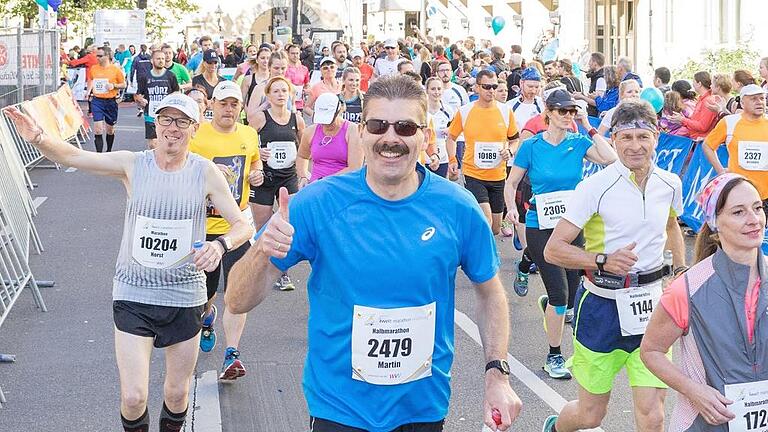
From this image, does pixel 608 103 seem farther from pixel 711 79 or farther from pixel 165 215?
pixel 165 215

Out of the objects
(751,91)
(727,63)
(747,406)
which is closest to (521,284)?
(751,91)

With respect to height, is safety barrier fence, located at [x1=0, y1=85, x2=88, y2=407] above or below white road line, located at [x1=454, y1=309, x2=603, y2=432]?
above

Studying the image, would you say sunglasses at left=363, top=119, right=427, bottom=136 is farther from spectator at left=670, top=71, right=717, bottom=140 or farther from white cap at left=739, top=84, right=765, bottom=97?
spectator at left=670, top=71, right=717, bottom=140

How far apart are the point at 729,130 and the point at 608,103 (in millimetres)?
5505

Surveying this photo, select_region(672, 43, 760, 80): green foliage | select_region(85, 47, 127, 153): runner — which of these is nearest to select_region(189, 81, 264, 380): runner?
select_region(85, 47, 127, 153): runner

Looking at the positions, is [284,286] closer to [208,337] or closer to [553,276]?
[208,337]

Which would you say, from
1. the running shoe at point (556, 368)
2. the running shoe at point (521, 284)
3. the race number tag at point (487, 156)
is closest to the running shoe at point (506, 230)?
the race number tag at point (487, 156)

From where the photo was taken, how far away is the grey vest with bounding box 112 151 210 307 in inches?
232

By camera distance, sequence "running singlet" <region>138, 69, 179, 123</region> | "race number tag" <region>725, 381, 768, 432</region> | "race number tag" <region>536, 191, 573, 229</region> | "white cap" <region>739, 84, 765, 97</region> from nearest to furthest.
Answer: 1. "race number tag" <region>725, 381, 768, 432</region>
2. "race number tag" <region>536, 191, 573, 229</region>
3. "white cap" <region>739, 84, 765, 97</region>
4. "running singlet" <region>138, 69, 179, 123</region>

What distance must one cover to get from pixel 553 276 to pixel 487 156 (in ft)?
13.1

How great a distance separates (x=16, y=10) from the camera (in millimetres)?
42031

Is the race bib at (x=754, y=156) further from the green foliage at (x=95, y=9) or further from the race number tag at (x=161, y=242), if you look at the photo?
the green foliage at (x=95, y=9)

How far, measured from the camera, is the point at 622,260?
5.59 m

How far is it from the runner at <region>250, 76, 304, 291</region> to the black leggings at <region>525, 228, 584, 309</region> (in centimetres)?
286
